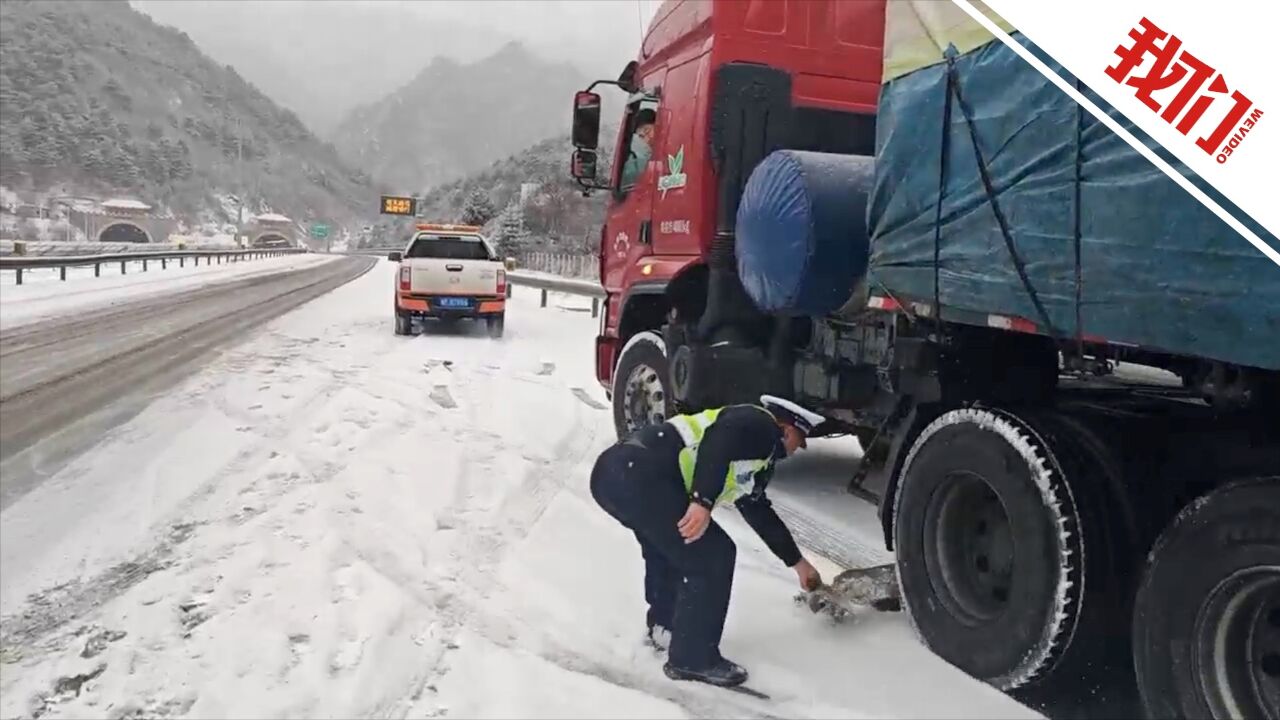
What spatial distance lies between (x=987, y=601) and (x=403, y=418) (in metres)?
5.96

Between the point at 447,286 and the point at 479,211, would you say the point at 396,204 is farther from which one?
the point at 447,286

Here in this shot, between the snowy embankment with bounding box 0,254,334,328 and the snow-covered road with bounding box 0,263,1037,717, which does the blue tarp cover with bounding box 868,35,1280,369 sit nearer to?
the snow-covered road with bounding box 0,263,1037,717

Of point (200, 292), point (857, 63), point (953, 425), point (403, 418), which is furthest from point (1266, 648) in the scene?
point (200, 292)

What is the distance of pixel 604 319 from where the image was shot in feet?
26.0

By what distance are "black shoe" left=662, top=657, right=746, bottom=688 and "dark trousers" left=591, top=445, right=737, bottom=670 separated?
0.02m

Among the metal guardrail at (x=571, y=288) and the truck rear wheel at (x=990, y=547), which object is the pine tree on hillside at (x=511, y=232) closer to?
the metal guardrail at (x=571, y=288)

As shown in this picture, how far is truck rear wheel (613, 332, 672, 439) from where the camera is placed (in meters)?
6.55

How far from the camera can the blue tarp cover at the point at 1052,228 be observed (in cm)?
230

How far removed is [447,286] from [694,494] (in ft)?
42.8

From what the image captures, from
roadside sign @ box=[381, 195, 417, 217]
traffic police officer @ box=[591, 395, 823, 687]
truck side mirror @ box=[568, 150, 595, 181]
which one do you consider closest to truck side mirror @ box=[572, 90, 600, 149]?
truck side mirror @ box=[568, 150, 595, 181]

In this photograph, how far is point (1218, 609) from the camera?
2605 mm

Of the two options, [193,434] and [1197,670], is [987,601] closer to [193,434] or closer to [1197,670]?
[1197,670]

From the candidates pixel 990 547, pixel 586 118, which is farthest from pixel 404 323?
pixel 990 547

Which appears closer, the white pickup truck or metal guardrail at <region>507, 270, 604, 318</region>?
the white pickup truck
